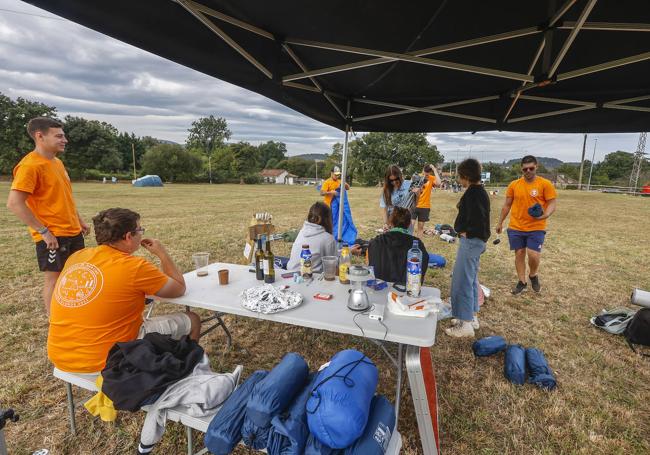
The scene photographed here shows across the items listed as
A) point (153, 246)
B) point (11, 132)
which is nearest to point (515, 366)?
point (153, 246)

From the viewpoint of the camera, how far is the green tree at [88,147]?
3944 centimetres

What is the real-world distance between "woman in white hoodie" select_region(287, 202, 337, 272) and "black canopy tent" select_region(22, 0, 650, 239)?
1.13 meters

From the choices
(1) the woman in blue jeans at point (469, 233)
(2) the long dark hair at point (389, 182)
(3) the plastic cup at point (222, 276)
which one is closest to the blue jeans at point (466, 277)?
(1) the woman in blue jeans at point (469, 233)

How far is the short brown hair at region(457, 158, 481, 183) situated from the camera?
298cm

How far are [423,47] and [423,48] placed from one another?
0.01 m

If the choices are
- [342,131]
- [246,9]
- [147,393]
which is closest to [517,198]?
[342,131]

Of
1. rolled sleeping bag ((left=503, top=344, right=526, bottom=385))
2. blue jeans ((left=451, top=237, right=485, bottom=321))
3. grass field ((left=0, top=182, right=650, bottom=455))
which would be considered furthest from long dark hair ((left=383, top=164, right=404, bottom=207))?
rolled sleeping bag ((left=503, top=344, right=526, bottom=385))

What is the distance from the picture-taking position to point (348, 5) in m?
1.75

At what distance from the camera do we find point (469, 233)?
2963mm

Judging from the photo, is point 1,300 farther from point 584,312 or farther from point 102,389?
point 584,312

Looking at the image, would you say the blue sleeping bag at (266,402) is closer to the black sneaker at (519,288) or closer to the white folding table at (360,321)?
the white folding table at (360,321)

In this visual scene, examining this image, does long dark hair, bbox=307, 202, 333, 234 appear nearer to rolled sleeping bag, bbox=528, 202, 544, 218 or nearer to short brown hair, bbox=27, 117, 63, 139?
short brown hair, bbox=27, 117, 63, 139

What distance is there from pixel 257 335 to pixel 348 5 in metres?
3.00

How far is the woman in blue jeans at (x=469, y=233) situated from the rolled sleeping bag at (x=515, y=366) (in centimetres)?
51
